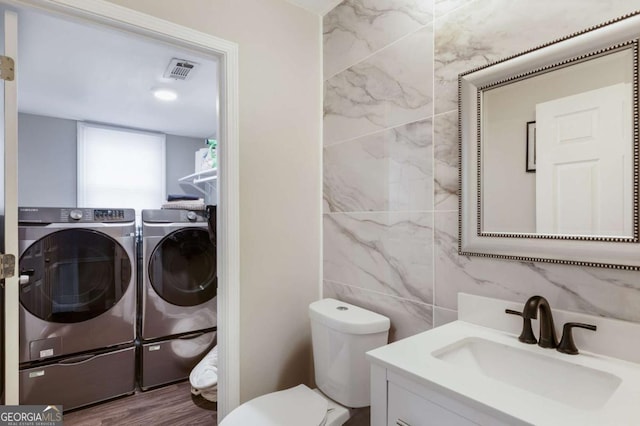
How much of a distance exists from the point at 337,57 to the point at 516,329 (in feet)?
4.93

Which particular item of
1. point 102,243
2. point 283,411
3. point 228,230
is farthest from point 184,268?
point 283,411

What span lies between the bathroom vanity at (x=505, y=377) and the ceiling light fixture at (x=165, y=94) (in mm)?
2534

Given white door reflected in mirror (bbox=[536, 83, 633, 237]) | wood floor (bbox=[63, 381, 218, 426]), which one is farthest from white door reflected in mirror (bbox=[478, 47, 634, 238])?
wood floor (bbox=[63, 381, 218, 426])

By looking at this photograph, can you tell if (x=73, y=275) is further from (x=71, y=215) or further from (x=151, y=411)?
(x=151, y=411)

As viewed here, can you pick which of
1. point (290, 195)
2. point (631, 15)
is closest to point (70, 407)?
point (290, 195)

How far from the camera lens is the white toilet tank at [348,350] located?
1.31 m

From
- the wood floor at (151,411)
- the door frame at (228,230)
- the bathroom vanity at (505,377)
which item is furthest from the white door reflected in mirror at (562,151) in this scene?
the wood floor at (151,411)

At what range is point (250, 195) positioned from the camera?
1.55 metres

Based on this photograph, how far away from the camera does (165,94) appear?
102 inches

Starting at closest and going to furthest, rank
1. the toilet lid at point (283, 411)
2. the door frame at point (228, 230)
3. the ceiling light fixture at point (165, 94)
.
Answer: the toilet lid at point (283, 411) < the door frame at point (228, 230) < the ceiling light fixture at point (165, 94)

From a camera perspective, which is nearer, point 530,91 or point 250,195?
point 530,91

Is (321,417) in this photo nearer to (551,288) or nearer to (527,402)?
(527,402)

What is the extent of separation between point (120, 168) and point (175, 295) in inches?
72.0

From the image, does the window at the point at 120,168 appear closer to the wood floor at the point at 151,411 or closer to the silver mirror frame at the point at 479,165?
the wood floor at the point at 151,411
